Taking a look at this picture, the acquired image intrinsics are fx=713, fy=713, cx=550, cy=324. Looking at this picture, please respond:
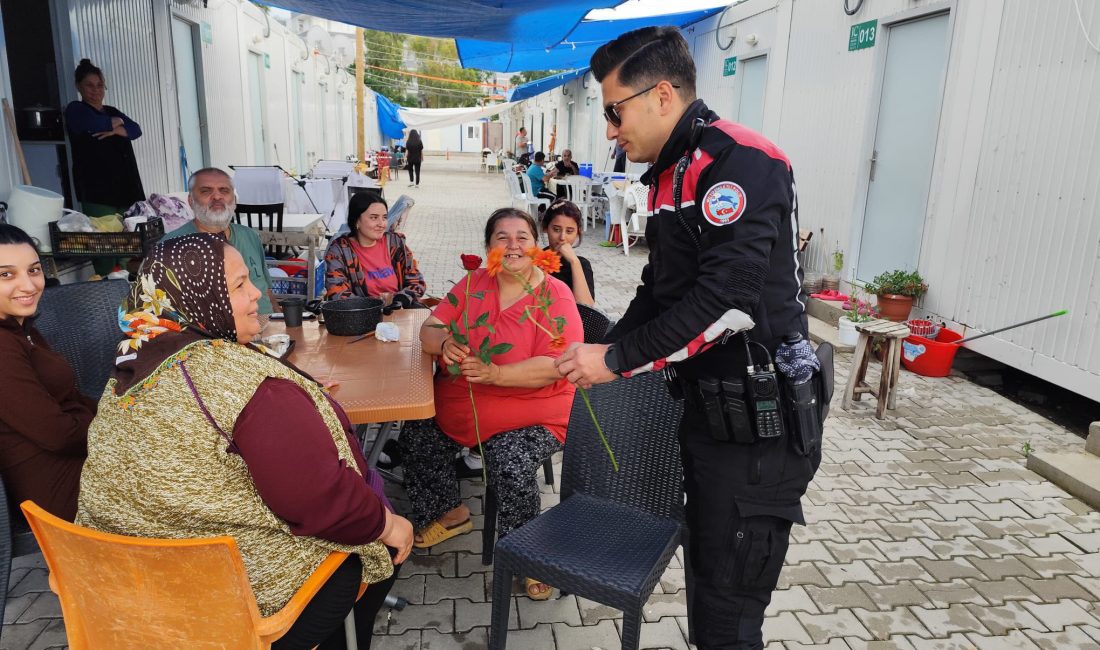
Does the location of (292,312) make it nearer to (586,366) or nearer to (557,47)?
(586,366)

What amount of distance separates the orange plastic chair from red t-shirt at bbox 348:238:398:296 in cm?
257

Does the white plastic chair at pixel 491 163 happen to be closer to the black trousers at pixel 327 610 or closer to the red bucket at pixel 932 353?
the red bucket at pixel 932 353

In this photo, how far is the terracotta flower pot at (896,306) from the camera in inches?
229

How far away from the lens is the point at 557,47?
1312 centimetres

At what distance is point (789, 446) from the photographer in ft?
5.88

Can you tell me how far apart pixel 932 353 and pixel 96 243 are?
5.94 meters

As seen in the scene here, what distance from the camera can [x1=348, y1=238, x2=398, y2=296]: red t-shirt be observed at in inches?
158

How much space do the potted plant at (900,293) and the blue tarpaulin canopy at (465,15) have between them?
3813 millimetres

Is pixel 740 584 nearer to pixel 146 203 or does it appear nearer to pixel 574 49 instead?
pixel 146 203

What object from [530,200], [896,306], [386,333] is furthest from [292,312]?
[530,200]

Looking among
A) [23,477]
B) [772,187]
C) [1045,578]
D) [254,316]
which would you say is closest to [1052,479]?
[1045,578]

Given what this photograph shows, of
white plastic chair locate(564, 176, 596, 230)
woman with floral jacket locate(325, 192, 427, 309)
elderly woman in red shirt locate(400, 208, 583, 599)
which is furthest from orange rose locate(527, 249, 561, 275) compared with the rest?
white plastic chair locate(564, 176, 596, 230)

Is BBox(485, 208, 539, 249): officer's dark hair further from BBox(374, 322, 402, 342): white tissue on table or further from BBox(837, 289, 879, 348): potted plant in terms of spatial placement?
BBox(837, 289, 879, 348): potted plant

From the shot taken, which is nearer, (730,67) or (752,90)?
(752,90)
